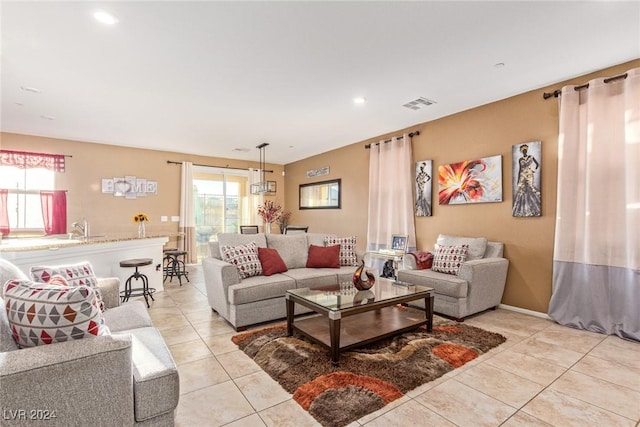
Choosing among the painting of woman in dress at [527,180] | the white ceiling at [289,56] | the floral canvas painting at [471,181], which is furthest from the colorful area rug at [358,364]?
the white ceiling at [289,56]

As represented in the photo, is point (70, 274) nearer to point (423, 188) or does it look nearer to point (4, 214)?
point (423, 188)

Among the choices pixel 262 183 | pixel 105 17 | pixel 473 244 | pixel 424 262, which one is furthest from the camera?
pixel 262 183

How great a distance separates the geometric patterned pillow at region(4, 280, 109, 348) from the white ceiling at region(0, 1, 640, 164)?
204cm

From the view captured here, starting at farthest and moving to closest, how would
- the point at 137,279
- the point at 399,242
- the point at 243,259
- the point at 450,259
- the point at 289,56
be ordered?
the point at 399,242
the point at 137,279
the point at 450,259
the point at 243,259
the point at 289,56

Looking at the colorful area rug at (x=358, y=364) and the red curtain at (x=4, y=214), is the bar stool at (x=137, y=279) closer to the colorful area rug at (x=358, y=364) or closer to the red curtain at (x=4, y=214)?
the colorful area rug at (x=358, y=364)

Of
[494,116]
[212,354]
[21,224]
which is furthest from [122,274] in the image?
[494,116]

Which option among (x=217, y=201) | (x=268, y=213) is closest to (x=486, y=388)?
(x=268, y=213)

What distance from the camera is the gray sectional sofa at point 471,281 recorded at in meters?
3.47

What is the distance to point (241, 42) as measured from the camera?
2.70 meters

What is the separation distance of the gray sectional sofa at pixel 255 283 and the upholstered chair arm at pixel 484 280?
1.38m

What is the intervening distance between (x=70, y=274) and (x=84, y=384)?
1.25m

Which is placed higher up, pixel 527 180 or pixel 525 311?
pixel 527 180

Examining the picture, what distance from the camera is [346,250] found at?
434 cm

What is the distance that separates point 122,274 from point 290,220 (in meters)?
4.63
